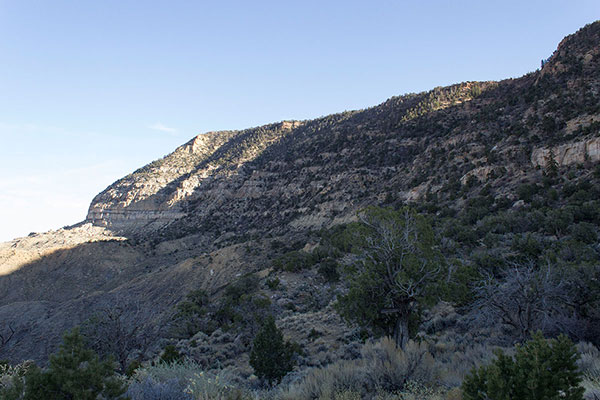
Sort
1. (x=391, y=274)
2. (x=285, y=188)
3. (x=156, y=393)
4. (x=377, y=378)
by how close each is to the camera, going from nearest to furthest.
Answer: (x=156, y=393)
(x=377, y=378)
(x=391, y=274)
(x=285, y=188)

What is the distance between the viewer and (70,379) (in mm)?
4812

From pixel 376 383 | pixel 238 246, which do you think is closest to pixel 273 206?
pixel 238 246

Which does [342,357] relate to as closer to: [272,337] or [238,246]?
[272,337]

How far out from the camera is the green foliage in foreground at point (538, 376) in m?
3.69

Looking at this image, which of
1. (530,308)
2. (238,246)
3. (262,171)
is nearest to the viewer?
(530,308)

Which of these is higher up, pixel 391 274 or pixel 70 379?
pixel 70 379

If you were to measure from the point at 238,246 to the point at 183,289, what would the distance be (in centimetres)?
964

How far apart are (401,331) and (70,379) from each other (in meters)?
8.19

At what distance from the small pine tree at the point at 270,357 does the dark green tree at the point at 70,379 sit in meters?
6.52

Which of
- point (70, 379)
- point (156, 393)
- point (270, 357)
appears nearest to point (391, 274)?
point (270, 357)

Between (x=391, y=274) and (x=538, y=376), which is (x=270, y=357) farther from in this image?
(x=538, y=376)

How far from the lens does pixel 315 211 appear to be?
176ft

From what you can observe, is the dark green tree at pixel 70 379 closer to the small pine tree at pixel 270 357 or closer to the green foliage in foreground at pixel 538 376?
the green foliage in foreground at pixel 538 376

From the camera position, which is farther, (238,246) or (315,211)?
(315,211)
